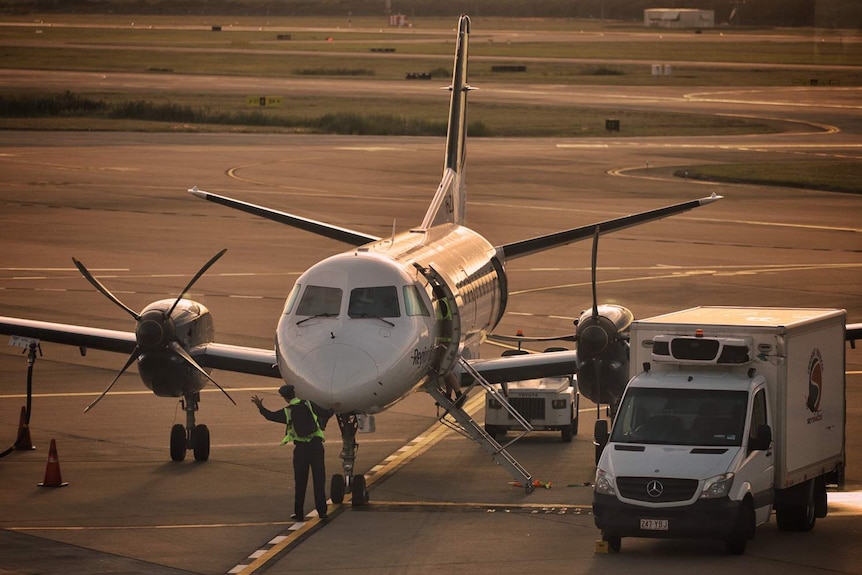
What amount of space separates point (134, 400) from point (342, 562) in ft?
38.1

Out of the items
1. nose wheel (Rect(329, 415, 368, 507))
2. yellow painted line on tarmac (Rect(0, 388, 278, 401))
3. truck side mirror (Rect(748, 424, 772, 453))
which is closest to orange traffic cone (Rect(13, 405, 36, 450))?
yellow painted line on tarmac (Rect(0, 388, 278, 401))

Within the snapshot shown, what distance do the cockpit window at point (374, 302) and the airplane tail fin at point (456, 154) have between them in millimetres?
7752

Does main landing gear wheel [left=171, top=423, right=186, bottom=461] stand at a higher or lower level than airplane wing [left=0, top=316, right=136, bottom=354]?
lower

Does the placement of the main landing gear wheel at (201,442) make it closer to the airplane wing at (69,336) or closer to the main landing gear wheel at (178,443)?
the main landing gear wheel at (178,443)

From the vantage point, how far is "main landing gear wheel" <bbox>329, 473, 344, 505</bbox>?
20953 millimetres

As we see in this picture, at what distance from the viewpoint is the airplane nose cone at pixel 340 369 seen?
65.0 ft

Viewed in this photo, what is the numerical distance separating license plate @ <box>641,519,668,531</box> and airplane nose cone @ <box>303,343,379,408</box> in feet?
14.4

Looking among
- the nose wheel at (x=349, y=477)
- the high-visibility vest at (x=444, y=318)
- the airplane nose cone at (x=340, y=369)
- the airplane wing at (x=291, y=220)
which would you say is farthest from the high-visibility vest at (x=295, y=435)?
the airplane wing at (x=291, y=220)

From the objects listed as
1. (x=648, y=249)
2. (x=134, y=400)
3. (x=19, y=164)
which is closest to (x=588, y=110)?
(x=19, y=164)

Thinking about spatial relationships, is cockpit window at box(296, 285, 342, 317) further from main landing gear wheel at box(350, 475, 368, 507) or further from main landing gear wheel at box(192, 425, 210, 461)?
main landing gear wheel at box(192, 425, 210, 461)

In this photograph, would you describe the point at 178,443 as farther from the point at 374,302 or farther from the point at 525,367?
the point at 525,367

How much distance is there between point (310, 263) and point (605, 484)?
28.5 meters

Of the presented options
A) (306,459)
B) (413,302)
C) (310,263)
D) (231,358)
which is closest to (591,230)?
(413,302)

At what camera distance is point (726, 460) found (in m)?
17.9
